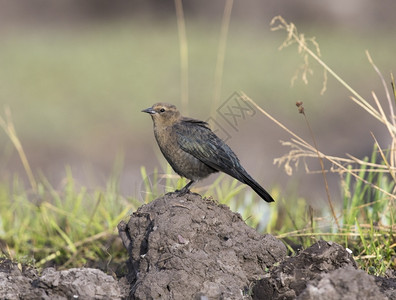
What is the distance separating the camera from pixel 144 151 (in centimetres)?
1266

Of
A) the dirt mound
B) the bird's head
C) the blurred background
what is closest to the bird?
the bird's head

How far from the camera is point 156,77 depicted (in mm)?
15391

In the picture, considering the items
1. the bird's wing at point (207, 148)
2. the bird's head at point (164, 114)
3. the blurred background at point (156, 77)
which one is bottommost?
the blurred background at point (156, 77)

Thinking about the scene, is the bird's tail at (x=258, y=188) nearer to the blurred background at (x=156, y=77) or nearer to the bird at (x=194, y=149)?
the bird at (x=194, y=149)

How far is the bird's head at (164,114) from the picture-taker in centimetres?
536

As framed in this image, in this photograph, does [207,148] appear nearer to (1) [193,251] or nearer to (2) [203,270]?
(1) [193,251]

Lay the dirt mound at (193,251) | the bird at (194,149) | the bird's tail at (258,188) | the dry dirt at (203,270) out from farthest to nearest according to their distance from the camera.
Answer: the bird at (194,149), the bird's tail at (258,188), the dirt mound at (193,251), the dry dirt at (203,270)

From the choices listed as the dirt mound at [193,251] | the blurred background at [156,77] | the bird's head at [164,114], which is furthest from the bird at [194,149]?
the blurred background at [156,77]

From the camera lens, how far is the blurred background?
485 inches

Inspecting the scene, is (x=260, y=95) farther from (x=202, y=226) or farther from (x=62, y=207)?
(x=202, y=226)

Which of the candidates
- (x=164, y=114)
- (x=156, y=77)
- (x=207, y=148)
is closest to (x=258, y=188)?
(x=207, y=148)

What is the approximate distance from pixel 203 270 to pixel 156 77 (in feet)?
38.8

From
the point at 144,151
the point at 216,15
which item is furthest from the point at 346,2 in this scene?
the point at 144,151

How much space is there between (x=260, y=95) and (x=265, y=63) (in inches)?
84.1
